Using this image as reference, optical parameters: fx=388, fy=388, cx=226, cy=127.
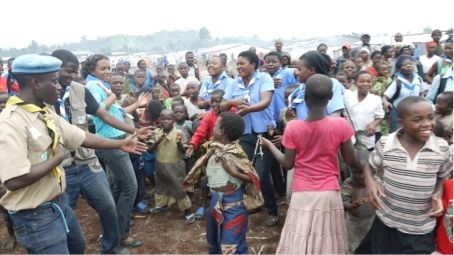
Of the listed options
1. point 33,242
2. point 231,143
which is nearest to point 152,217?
point 231,143

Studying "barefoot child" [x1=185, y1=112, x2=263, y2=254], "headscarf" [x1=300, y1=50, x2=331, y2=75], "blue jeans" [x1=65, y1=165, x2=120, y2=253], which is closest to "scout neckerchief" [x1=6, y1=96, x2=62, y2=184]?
"blue jeans" [x1=65, y1=165, x2=120, y2=253]

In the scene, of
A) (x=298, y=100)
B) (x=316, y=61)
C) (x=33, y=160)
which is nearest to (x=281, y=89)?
(x=298, y=100)

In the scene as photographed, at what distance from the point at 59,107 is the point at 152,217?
6.90 feet

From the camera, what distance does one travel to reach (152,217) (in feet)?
15.7

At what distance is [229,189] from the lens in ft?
10.2

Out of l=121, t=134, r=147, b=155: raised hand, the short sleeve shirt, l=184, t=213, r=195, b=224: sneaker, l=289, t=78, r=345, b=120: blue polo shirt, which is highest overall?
l=289, t=78, r=345, b=120: blue polo shirt

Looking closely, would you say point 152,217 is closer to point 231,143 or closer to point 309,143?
point 231,143

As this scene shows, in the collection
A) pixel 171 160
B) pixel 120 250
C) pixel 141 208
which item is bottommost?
pixel 141 208

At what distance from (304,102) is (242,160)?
28.3 inches

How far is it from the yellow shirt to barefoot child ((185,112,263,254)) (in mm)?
1198

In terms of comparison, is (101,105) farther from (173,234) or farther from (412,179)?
(412,179)

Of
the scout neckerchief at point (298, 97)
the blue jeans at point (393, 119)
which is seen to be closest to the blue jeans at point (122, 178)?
the scout neckerchief at point (298, 97)

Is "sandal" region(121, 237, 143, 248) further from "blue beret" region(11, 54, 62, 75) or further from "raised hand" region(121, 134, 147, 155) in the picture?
"blue beret" region(11, 54, 62, 75)

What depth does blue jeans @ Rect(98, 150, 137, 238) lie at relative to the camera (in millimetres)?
3678
